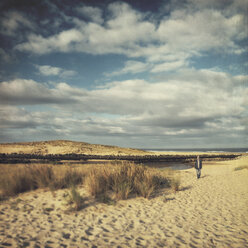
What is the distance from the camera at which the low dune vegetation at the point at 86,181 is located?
802 cm

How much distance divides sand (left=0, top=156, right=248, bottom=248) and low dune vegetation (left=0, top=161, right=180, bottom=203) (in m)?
0.46

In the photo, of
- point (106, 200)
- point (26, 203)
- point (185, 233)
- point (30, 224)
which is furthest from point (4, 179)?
point (185, 233)

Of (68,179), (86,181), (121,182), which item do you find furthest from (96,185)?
(68,179)

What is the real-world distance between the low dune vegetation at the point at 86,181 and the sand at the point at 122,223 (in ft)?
1.52

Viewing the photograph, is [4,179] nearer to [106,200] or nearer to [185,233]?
[106,200]

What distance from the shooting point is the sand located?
5.06m

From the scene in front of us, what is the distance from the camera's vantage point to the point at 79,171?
10.3 meters

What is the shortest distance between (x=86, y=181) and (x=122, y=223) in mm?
3059

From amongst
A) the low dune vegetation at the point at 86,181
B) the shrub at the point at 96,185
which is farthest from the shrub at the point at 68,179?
the shrub at the point at 96,185

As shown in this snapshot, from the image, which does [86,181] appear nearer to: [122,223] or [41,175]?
[41,175]

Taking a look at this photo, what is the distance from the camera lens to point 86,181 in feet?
28.2

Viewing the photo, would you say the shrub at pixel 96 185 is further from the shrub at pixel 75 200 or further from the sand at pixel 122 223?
the shrub at pixel 75 200

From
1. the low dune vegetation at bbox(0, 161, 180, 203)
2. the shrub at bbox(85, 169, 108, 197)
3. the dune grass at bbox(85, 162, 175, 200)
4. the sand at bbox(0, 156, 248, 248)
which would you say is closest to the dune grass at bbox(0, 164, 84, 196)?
the low dune vegetation at bbox(0, 161, 180, 203)

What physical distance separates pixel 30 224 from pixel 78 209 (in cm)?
163
